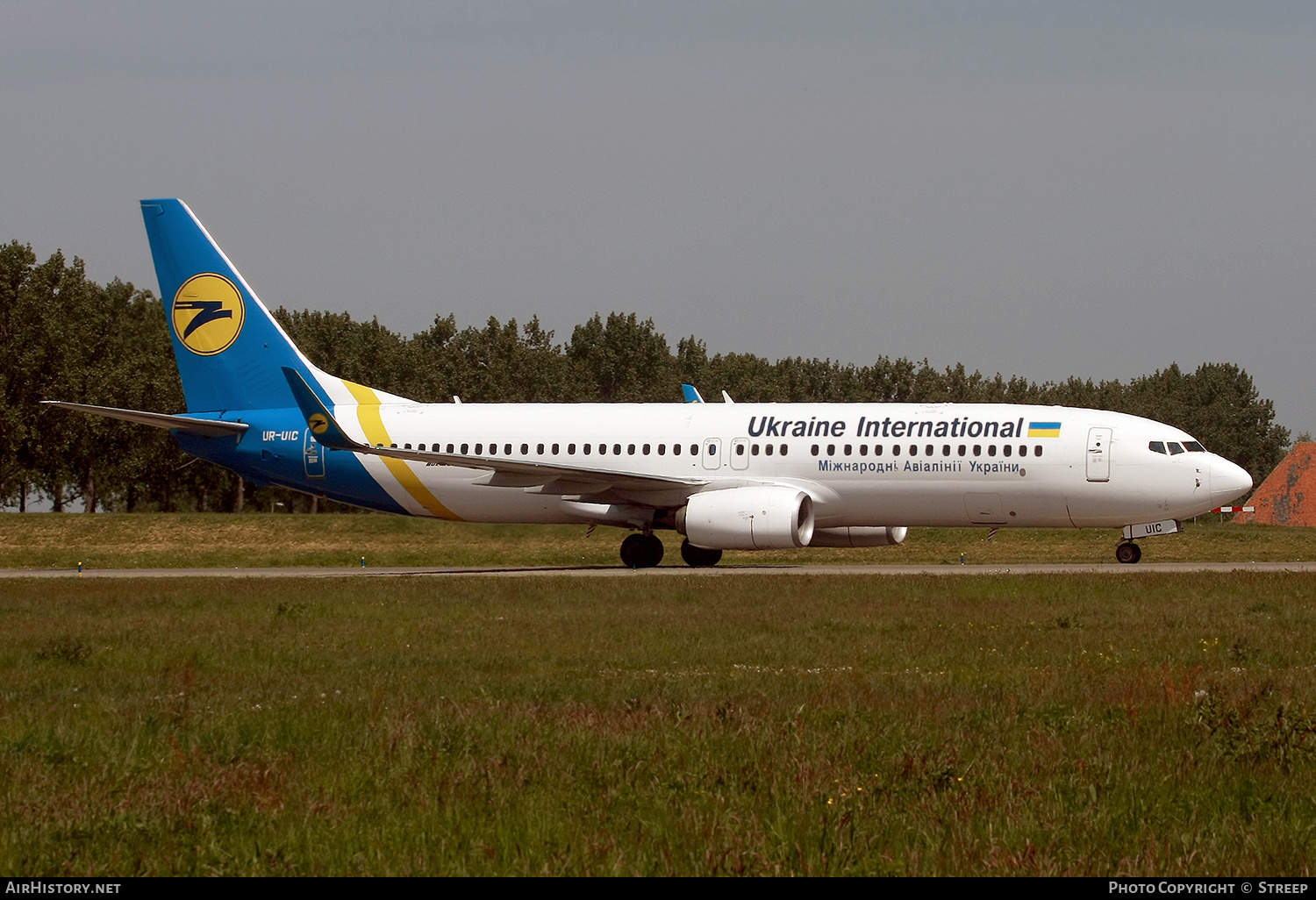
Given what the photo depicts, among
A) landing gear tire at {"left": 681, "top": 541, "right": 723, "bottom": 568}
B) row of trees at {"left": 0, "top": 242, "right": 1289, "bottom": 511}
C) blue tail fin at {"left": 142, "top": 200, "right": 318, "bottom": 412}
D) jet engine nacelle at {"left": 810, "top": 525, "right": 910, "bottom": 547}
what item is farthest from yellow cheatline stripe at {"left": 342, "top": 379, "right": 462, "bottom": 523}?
row of trees at {"left": 0, "top": 242, "right": 1289, "bottom": 511}

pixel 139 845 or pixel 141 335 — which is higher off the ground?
pixel 141 335

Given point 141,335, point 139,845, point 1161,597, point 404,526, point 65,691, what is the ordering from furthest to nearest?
1. point 141,335
2. point 404,526
3. point 1161,597
4. point 65,691
5. point 139,845

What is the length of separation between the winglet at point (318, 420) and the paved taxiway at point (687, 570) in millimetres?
2860

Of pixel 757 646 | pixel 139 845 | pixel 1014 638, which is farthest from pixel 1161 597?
pixel 139 845

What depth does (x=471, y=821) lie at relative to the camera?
769 centimetres

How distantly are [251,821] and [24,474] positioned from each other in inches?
2881

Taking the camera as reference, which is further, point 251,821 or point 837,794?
point 837,794

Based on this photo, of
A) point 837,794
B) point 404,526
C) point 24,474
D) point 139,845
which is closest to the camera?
point 139,845

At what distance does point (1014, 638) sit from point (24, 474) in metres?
68.9

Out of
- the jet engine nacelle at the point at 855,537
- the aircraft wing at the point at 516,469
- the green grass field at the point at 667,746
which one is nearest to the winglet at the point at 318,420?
the aircraft wing at the point at 516,469

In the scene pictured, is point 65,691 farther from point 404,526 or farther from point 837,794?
point 404,526

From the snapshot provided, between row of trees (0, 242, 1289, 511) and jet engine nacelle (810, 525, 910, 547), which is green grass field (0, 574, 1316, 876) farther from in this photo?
row of trees (0, 242, 1289, 511)

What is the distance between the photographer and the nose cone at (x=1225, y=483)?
96.8 feet

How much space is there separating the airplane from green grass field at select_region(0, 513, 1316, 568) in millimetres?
3863
